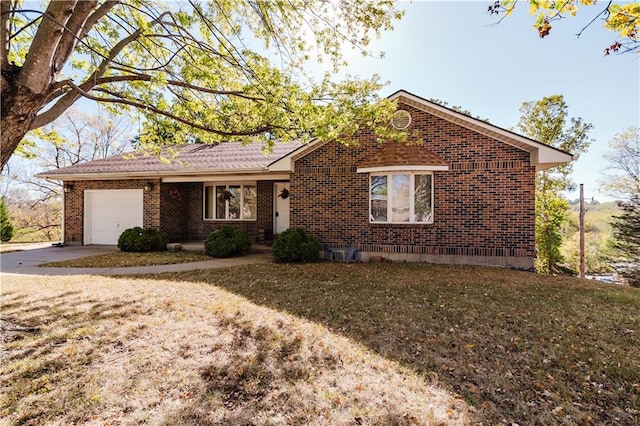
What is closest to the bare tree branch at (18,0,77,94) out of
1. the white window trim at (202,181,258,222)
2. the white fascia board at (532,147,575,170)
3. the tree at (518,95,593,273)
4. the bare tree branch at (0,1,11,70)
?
the bare tree branch at (0,1,11,70)

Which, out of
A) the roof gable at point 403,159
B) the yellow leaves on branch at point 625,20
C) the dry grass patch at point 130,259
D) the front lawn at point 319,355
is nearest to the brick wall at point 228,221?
the dry grass patch at point 130,259

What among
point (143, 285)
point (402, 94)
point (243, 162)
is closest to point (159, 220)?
point (243, 162)

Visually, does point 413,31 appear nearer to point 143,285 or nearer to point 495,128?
point 495,128

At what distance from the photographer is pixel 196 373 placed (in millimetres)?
3234

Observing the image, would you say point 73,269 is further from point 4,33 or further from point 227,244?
point 4,33

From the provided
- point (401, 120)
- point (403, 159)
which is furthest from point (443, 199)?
point (401, 120)

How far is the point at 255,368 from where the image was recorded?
335 centimetres

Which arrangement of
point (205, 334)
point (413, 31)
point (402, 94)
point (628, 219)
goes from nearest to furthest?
point (205, 334) → point (413, 31) → point (402, 94) → point (628, 219)

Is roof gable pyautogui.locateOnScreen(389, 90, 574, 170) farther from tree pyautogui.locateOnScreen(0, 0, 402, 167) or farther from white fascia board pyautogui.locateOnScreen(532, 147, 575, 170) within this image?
tree pyautogui.locateOnScreen(0, 0, 402, 167)

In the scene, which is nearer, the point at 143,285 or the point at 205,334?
the point at 205,334

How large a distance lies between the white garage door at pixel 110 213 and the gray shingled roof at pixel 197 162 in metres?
1.01

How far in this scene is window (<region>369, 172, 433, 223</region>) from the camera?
938cm

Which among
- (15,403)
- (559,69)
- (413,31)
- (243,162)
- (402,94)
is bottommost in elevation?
(15,403)

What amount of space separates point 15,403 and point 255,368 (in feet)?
7.06
